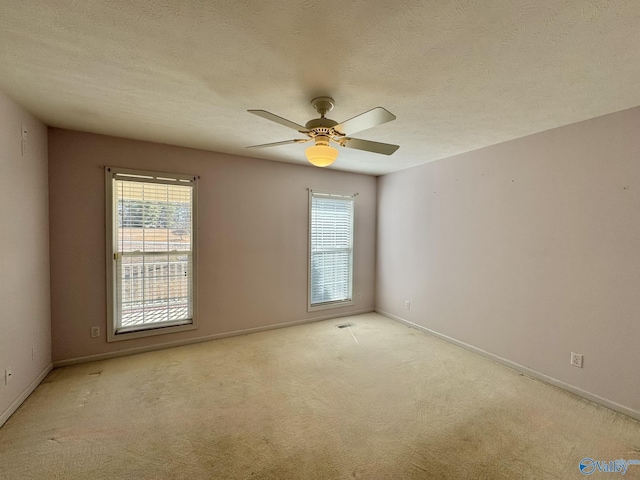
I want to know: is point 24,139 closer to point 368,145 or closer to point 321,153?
point 321,153

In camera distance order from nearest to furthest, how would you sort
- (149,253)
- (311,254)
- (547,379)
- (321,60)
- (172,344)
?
(321,60) < (547,379) < (149,253) < (172,344) < (311,254)

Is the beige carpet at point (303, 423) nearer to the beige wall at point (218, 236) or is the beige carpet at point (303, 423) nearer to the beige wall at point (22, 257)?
the beige wall at point (22, 257)

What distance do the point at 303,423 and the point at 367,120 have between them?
218 centimetres

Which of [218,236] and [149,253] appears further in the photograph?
[218,236]

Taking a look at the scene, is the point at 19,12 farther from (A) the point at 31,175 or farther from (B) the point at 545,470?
(B) the point at 545,470

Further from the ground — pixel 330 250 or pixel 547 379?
pixel 330 250

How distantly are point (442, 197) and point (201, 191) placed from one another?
10.4 ft

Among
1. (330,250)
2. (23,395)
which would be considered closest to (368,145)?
(330,250)

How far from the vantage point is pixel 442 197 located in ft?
12.5

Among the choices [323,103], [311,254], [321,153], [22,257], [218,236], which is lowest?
[311,254]

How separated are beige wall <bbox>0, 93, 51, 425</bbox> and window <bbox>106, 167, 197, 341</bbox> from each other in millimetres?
519

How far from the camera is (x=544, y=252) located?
2734 millimetres

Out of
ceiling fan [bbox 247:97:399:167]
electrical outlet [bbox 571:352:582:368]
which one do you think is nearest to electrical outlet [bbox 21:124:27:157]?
ceiling fan [bbox 247:97:399:167]

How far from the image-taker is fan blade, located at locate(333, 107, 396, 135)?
1.64m
